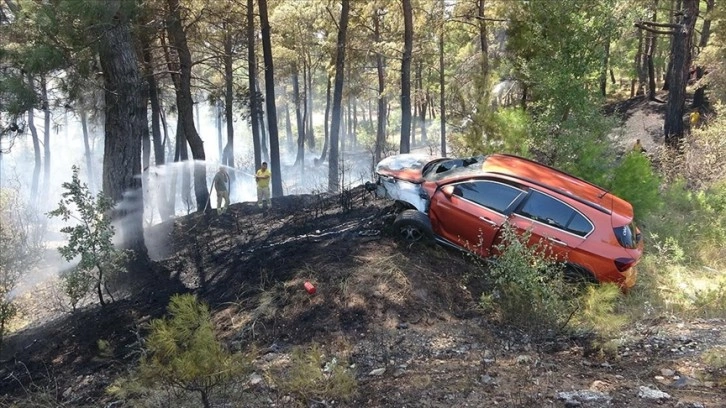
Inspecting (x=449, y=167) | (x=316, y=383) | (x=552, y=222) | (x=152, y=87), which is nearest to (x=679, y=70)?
(x=449, y=167)

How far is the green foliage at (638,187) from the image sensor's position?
8617mm

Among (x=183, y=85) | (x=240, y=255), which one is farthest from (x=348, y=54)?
(x=240, y=255)

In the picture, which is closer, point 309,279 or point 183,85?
point 309,279

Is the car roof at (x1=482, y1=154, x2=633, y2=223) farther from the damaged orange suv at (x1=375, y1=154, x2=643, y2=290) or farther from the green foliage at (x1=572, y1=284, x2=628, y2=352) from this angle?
the green foliage at (x1=572, y1=284, x2=628, y2=352)

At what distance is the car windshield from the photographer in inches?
295

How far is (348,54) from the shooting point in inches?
755

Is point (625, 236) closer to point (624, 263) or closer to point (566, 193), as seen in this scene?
point (624, 263)

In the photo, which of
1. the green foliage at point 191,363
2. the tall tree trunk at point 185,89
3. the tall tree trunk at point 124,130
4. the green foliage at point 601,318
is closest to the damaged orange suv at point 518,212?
the green foliage at point 601,318

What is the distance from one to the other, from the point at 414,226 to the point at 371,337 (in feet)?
7.30

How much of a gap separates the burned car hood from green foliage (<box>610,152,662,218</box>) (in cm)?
350

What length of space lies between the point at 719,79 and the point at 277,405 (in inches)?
777

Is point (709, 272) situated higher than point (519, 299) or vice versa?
point (519, 299)

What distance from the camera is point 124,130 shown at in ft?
30.8

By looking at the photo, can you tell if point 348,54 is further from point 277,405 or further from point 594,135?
point 277,405
